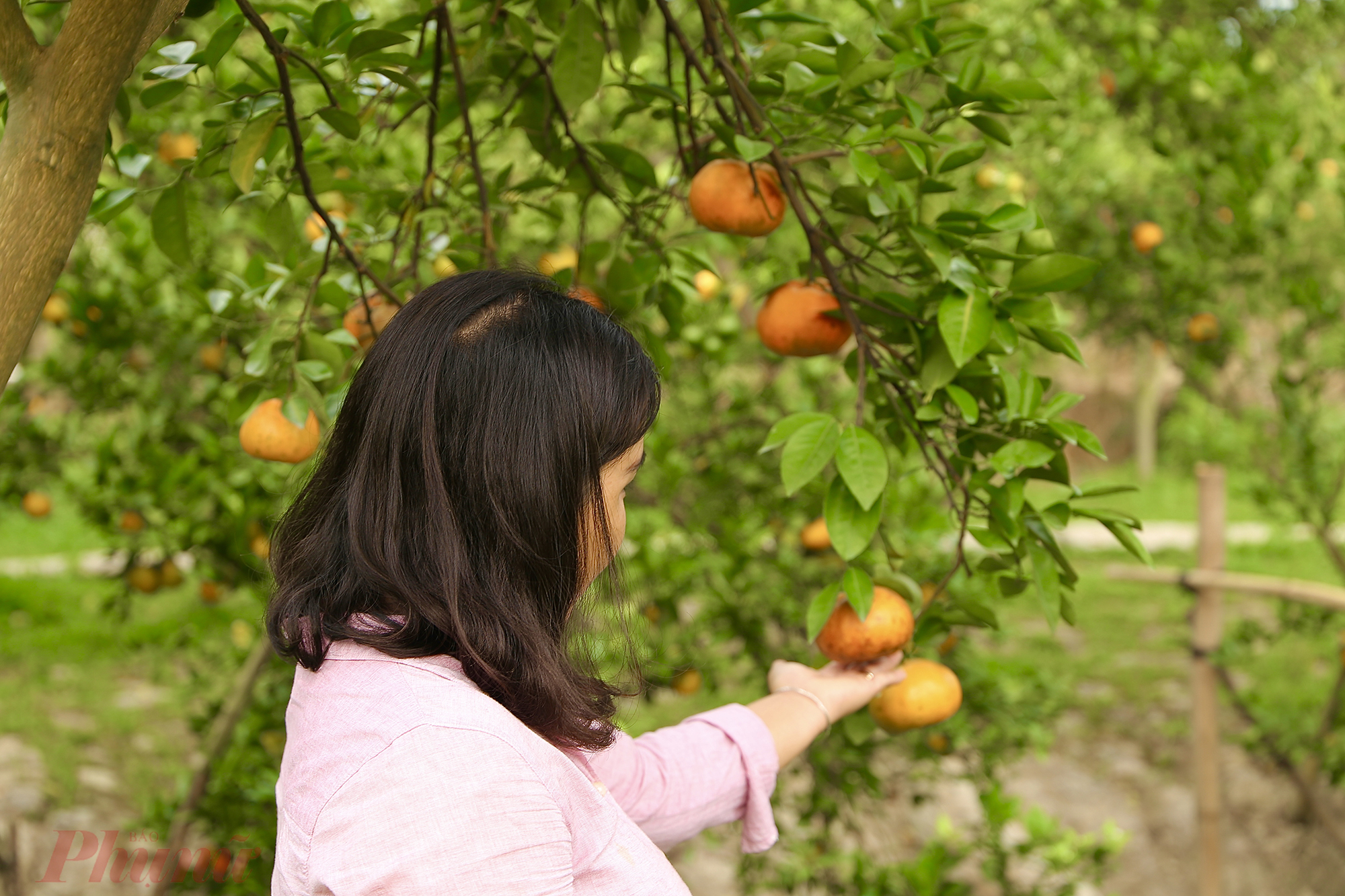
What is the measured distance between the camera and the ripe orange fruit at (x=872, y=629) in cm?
119

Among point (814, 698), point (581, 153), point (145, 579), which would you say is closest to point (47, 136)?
point (581, 153)

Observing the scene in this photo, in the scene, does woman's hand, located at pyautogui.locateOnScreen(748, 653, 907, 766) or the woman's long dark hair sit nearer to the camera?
the woman's long dark hair

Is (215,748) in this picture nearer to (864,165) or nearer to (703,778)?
(703,778)

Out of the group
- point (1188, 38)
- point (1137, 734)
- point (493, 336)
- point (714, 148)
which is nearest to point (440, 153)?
point (714, 148)

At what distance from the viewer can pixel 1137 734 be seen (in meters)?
4.37

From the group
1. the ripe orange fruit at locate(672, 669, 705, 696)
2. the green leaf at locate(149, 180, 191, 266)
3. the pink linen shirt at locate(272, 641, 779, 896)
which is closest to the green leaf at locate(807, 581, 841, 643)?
the pink linen shirt at locate(272, 641, 779, 896)

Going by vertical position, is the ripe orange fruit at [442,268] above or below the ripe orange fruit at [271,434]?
below

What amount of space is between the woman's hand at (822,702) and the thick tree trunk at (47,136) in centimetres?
94

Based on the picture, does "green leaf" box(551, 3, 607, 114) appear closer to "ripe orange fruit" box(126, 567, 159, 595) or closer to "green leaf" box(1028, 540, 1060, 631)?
"green leaf" box(1028, 540, 1060, 631)

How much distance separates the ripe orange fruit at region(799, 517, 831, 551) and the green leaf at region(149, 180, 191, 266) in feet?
4.08

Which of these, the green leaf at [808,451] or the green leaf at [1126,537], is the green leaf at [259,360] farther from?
the green leaf at [1126,537]

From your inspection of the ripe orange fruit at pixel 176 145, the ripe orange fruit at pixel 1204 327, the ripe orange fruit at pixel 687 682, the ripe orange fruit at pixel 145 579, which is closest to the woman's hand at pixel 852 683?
the ripe orange fruit at pixel 687 682

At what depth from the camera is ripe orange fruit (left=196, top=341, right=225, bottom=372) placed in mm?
2369

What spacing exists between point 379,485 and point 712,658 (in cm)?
152
